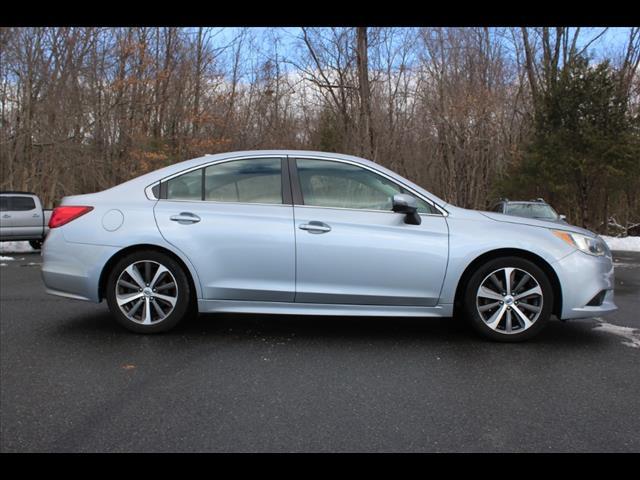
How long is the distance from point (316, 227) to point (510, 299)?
1.74 metres

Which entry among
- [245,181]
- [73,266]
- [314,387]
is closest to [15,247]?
[73,266]

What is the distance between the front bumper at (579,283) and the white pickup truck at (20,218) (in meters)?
13.4

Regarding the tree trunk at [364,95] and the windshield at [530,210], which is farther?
the tree trunk at [364,95]

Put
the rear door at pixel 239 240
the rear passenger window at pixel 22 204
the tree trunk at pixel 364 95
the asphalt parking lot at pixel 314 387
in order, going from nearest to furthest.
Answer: the asphalt parking lot at pixel 314 387 < the rear door at pixel 239 240 < the rear passenger window at pixel 22 204 < the tree trunk at pixel 364 95

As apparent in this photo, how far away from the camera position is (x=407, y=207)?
4238 millimetres

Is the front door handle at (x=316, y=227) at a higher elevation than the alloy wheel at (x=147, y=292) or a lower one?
higher

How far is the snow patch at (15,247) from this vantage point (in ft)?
47.1

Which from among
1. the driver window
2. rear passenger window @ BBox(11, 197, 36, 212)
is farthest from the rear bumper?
rear passenger window @ BBox(11, 197, 36, 212)

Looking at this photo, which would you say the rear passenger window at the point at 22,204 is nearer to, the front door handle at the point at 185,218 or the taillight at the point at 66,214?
the taillight at the point at 66,214

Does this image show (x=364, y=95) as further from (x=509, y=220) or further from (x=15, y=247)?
(x=509, y=220)

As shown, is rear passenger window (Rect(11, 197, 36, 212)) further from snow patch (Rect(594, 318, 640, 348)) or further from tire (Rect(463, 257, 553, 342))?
snow patch (Rect(594, 318, 640, 348))

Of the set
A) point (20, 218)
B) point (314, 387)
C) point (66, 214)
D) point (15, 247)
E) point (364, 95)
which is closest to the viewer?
point (314, 387)

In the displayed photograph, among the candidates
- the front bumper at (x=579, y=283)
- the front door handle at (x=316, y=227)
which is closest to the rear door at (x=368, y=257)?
the front door handle at (x=316, y=227)
